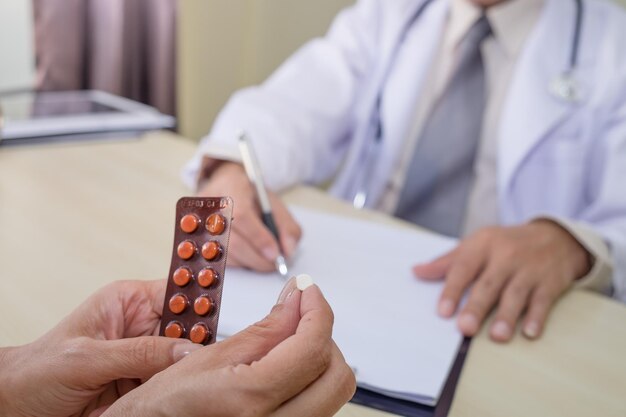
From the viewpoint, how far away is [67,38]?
4.62 feet

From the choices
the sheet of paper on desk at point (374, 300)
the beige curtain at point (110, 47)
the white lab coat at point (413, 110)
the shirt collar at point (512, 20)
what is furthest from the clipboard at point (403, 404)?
the beige curtain at point (110, 47)

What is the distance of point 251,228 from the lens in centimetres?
54

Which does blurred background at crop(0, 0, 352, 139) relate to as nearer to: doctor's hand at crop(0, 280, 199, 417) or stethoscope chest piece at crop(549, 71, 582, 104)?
stethoscope chest piece at crop(549, 71, 582, 104)

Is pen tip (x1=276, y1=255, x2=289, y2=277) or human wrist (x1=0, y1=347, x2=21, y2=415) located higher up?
pen tip (x1=276, y1=255, x2=289, y2=277)

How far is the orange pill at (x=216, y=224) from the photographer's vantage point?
1.04 ft

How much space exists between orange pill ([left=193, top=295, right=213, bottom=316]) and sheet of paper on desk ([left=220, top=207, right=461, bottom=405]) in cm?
2

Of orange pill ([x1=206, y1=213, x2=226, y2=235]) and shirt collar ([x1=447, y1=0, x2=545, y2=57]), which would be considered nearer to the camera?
orange pill ([x1=206, y1=213, x2=226, y2=235])

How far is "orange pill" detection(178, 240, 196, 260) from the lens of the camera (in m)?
0.32

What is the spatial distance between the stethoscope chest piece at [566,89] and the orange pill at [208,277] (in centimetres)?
68

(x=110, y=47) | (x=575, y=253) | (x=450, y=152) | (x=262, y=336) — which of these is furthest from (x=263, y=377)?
(x=110, y=47)

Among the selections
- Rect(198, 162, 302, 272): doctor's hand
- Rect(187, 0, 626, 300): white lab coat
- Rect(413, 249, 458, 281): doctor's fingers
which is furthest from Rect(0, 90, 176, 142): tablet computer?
Rect(413, 249, 458, 281): doctor's fingers

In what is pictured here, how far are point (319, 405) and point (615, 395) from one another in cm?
27

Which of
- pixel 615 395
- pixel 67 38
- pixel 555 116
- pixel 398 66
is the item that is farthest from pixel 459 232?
pixel 67 38

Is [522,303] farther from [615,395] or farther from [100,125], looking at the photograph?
[100,125]
